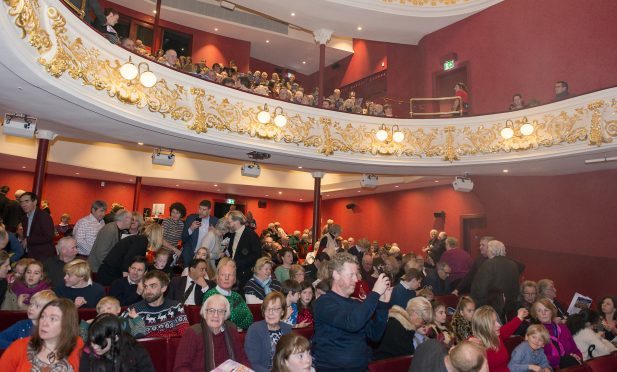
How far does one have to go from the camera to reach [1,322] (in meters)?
3.49

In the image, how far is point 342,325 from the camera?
281cm

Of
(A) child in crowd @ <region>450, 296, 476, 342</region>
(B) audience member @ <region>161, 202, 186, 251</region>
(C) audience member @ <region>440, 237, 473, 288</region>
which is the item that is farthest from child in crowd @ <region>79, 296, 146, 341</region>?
(C) audience member @ <region>440, 237, 473, 288</region>

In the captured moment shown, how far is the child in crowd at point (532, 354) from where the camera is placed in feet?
13.4

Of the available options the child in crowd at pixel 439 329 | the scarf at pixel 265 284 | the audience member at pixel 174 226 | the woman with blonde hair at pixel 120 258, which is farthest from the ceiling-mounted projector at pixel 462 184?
the woman with blonde hair at pixel 120 258

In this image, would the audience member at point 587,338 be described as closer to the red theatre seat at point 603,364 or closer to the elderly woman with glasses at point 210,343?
the red theatre seat at point 603,364

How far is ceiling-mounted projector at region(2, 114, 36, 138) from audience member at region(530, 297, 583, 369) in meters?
7.40

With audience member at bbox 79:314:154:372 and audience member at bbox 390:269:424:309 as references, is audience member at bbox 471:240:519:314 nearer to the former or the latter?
audience member at bbox 390:269:424:309

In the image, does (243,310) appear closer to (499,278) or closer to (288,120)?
(499,278)

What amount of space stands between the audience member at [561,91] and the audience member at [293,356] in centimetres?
829

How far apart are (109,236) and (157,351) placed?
8.32 feet

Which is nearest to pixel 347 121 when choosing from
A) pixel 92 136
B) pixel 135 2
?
pixel 92 136

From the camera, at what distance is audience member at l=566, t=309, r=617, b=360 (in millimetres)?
5113

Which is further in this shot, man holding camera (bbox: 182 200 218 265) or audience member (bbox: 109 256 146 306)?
man holding camera (bbox: 182 200 218 265)

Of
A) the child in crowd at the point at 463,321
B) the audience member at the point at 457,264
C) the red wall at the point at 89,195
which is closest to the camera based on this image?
the child in crowd at the point at 463,321
